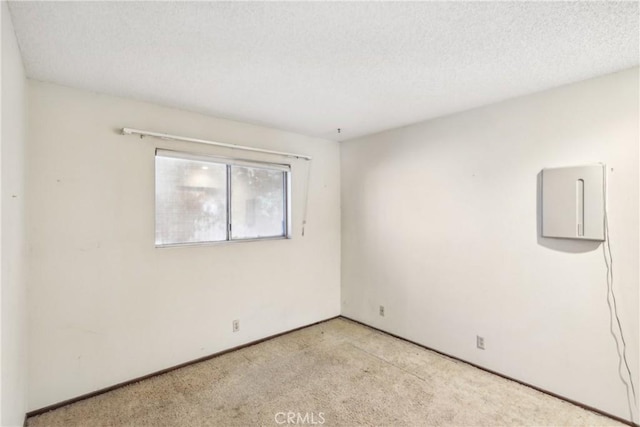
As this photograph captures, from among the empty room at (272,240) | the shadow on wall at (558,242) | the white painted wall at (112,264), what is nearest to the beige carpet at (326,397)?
the empty room at (272,240)

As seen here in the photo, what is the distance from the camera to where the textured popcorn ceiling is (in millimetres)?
1488

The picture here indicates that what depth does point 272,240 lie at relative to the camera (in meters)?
3.50

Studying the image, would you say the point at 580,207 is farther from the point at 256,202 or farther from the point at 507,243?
the point at 256,202

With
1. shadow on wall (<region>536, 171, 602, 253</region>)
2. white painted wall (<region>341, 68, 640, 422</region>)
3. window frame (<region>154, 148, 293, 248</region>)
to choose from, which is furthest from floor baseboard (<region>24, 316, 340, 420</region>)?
shadow on wall (<region>536, 171, 602, 253</region>)

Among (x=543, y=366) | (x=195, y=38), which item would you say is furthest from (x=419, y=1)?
(x=543, y=366)

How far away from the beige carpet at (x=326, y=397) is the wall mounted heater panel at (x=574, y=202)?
1274 mm

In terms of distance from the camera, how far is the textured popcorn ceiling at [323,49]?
149 cm

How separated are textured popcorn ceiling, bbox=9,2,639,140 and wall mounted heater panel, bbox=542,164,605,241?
693 millimetres

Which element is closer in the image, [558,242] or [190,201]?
[558,242]

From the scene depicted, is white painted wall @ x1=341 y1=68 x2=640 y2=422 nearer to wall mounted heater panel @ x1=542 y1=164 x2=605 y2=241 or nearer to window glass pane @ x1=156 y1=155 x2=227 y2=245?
wall mounted heater panel @ x1=542 y1=164 x2=605 y2=241

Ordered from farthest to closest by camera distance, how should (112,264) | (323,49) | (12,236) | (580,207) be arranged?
1. (112,264)
2. (580,207)
3. (323,49)
4. (12,236)

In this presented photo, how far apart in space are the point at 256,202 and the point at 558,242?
281 centimetres

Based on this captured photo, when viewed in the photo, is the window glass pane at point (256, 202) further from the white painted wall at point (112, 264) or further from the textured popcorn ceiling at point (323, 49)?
the textured popcorn ceiling at point (323, 49)

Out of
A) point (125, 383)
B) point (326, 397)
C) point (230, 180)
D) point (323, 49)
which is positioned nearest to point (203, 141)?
point (230, 180)
